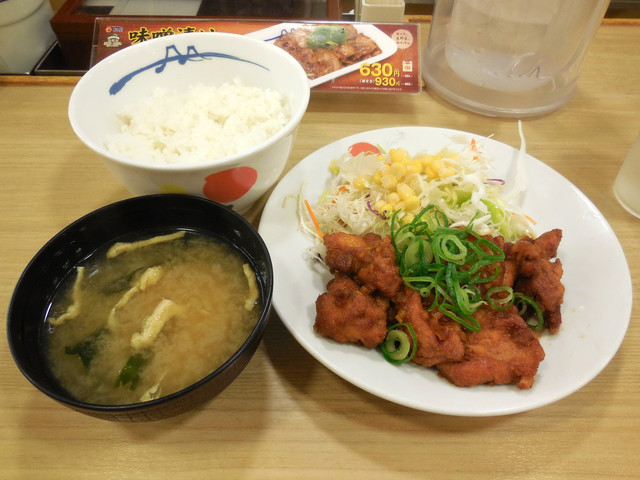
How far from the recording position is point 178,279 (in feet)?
4.79

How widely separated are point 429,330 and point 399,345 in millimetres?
110

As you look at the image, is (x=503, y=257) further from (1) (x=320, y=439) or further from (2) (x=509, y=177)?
(1) (x=320, y=439)

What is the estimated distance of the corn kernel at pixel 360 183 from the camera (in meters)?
1.92

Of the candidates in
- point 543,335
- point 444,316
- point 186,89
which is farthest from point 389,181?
point 186,89

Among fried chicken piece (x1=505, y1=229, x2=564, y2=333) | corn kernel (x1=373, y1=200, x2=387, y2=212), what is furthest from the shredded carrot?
fried chicken piece (x1=505, y1=229, x2=564, y2=333)

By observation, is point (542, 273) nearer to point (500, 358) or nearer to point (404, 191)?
point (500, 358)

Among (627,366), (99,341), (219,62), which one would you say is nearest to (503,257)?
(627,366)

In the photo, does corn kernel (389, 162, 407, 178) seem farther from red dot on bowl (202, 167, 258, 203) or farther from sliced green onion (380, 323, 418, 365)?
sliced green onion (380, 323, 418, 365)

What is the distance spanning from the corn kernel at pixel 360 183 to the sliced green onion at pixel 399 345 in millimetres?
701

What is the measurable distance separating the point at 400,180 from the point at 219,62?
3.31 ft

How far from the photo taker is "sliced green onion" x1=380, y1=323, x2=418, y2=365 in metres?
1.38

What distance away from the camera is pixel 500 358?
4.40 feet

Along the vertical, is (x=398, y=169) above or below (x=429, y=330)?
above

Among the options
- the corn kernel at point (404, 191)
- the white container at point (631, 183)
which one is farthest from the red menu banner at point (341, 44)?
the white container at point (631, 183)
